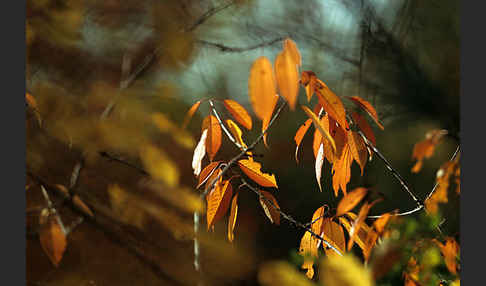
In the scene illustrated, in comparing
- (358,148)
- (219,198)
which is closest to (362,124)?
(358,148)

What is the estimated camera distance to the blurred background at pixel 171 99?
933mm

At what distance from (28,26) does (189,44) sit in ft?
1.16

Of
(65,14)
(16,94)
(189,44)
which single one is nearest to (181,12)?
(189,44)

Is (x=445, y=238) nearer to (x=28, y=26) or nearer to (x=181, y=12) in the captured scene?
(x=181, y=12)

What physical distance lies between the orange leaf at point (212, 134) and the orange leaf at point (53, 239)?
379 millimetres

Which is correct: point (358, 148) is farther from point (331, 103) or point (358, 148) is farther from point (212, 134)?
point (212, 134)

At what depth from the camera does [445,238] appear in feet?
2.71

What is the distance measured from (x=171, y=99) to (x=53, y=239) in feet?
1.30

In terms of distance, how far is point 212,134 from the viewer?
852 mm

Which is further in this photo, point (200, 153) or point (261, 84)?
point (200, 153)

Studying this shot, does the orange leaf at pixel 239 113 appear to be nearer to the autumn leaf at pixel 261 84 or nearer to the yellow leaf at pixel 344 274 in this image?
the autumn leaf at pixel 261 84

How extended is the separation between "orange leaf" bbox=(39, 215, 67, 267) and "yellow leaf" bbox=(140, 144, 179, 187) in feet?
0.75

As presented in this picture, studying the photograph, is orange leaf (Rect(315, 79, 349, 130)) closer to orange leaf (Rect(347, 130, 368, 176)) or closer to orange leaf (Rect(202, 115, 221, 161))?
orange leaf (Rect(347, 130, 368, 176))

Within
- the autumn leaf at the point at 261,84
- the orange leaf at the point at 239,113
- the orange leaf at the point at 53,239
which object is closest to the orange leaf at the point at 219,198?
the orange leaf at the point at 239,113
